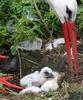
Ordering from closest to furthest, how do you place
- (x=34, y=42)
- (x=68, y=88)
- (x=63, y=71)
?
(x=68, y=88) < (x=63, y=71) < (x=34, y=42)

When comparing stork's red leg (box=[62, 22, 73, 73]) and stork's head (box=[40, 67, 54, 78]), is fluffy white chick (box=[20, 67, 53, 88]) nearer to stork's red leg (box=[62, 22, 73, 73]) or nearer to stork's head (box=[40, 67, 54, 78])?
stork's head (box=[40, 67, 54, 78])

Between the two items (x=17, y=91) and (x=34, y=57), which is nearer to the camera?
(x=17, y=91)

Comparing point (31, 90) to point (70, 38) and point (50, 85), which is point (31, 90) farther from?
point (70, 38)

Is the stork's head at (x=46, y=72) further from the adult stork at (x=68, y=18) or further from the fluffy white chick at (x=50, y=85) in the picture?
the adult stork at (x=68, y=18)

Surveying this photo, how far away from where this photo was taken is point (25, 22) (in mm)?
5852

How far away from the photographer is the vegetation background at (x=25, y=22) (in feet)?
18.9

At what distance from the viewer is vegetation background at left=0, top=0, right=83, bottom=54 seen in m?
5.77

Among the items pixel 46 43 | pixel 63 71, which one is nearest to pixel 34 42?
pixel 46 43

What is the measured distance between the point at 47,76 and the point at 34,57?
0.54 m

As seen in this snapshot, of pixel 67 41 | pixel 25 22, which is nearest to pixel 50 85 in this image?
pixel 67 41

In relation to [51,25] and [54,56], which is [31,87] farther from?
[51,25]

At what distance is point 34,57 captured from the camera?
18.8 feet

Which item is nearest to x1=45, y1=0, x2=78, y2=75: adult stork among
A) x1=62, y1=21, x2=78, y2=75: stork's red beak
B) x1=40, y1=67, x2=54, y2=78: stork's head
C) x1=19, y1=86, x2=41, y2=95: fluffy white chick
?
x1=62, y1=21, x2=78, y2=75: stork's red beak

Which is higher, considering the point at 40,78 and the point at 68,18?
the point at 68,18
